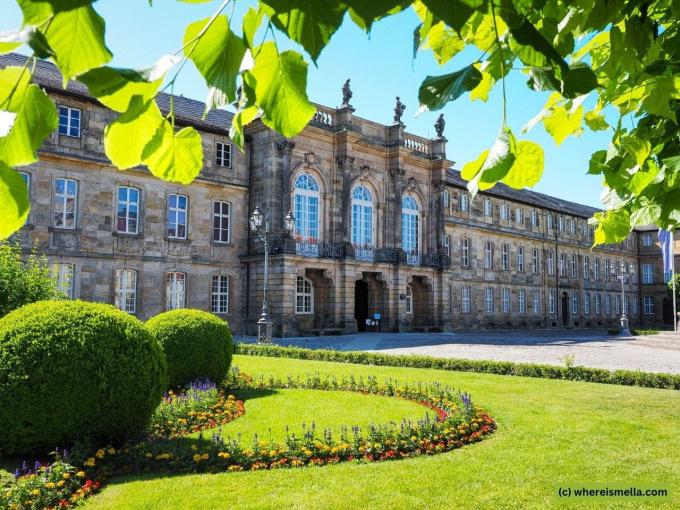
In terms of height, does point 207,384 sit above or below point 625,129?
below

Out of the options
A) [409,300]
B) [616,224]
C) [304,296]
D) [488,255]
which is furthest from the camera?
[488,255]

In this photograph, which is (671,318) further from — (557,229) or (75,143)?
(75,143)

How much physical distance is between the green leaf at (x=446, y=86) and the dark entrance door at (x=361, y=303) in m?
33.4

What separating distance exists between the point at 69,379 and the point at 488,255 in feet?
134

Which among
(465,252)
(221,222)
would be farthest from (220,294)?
(465,252)

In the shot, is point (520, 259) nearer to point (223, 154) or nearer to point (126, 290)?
point (223, 154)

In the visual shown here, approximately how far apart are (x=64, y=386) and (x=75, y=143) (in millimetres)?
19132

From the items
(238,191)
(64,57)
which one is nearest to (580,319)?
(238,191)

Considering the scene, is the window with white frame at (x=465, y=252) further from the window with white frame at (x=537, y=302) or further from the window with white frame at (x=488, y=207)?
the window with white frame at (x=537, y=302)

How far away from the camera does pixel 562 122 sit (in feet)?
8.39

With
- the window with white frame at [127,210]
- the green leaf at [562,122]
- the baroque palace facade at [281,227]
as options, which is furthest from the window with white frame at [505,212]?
the green leaf at [562,122]

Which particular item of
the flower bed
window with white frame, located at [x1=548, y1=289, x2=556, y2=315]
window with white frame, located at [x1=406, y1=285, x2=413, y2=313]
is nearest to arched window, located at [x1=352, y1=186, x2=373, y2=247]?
window with white frame, located at [x1=406, y1=285, x2=413, y2=313]

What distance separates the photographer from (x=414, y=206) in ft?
118

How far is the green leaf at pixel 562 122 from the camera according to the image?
2.51 m
